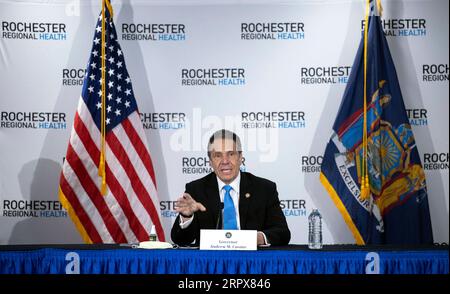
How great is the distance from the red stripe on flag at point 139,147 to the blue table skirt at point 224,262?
1892 mm

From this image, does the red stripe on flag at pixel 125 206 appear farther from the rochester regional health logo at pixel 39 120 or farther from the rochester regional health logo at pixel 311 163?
the rochester regional health logo at pixel 311 163

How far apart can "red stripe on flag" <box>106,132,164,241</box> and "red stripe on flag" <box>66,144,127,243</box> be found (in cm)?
27

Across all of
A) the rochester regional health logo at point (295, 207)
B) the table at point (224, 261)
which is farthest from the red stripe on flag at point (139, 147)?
the table at point (224, 261)

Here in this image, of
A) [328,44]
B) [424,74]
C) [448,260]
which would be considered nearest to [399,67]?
[424,74]

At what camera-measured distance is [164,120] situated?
5.63m

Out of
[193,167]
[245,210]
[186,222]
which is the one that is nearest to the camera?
[186,222]

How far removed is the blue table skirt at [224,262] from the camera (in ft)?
11.1

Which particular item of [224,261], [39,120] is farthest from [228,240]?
[39,120]

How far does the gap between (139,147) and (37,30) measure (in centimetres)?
142

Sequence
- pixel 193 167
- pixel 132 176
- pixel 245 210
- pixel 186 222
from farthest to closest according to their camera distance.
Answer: pixel 193 167 → pixel 132 176 → pixel 245 210 → pixel 186 222

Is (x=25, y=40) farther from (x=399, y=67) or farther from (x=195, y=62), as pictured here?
(x=399, y=67)

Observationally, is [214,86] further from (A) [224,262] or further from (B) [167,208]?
(A) [224,262]

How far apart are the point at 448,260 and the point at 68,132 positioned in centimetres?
344

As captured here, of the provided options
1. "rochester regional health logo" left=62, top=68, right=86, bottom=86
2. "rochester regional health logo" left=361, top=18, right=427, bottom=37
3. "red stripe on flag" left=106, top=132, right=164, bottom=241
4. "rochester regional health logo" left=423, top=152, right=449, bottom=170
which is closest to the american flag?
"red stripe on flag" left=106, top=132, right=164, bottom=241
